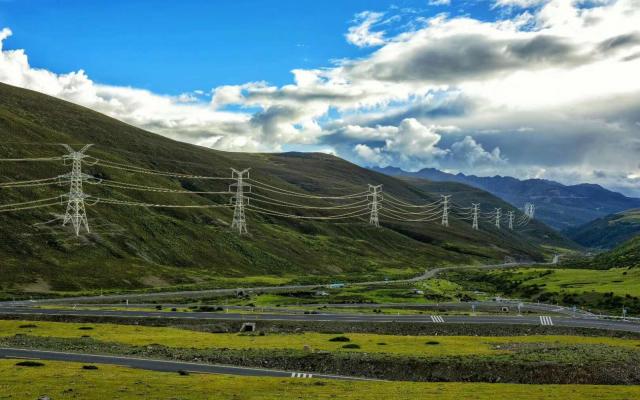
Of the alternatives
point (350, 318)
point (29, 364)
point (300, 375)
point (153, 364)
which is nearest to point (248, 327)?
point (350, 318)

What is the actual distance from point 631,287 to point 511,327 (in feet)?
213

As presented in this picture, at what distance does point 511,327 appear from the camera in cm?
10006

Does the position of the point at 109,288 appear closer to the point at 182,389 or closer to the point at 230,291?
the point at 230,291

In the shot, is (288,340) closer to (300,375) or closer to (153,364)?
(300,375)

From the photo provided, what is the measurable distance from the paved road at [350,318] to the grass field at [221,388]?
49283 millimetres

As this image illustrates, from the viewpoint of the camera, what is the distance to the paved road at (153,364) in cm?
6125

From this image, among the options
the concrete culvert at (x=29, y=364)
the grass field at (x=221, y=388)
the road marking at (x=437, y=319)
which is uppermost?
the grass field at (x=221, y=388)

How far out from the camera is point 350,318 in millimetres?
108312

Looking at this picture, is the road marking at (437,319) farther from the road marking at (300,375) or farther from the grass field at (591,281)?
the grass field at (591,281)

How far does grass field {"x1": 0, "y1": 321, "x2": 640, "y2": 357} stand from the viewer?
77.4 m

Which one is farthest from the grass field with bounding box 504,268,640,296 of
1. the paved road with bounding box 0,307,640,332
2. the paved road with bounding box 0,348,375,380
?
the paved road with bounding box 0,348,375,380

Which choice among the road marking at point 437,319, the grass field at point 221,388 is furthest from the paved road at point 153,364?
the road marking at point 437,319

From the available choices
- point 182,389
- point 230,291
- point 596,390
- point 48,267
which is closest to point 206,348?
point 182,389

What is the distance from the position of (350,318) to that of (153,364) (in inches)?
2034
